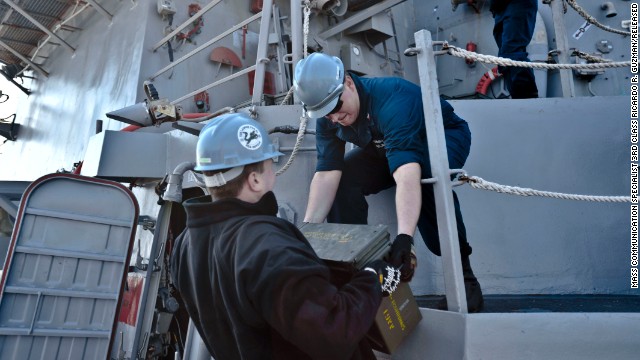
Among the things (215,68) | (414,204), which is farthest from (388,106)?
(215,68)

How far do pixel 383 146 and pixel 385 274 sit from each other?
0.96 meters

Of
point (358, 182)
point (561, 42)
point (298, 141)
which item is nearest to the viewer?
point (358, 182)

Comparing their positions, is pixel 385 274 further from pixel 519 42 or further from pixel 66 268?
pixel 66 268

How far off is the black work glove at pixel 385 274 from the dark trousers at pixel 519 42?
2180 millimetres

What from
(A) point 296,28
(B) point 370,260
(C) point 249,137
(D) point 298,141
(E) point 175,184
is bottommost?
(B) point 370,260

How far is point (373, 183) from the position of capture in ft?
8.55

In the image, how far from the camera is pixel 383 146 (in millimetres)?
2426

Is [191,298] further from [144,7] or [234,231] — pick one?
[144,7]

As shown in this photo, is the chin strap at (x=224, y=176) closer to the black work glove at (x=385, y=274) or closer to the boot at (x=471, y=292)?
the black work glove at (x=385, y=274)

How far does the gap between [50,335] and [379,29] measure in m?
4.15

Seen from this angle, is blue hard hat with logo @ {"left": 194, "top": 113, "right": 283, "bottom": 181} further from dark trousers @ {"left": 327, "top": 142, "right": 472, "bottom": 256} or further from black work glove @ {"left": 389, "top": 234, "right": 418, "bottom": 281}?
dark trousers @ {"left": 327, "top": 142, "right": 472, "bottom": 256}

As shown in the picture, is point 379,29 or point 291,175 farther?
point 379,29

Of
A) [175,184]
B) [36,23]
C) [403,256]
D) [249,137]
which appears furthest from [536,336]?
[36,23]

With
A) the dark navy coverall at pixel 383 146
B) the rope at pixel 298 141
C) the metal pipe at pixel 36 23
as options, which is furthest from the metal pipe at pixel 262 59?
the metal pipe at pixel 36 23
